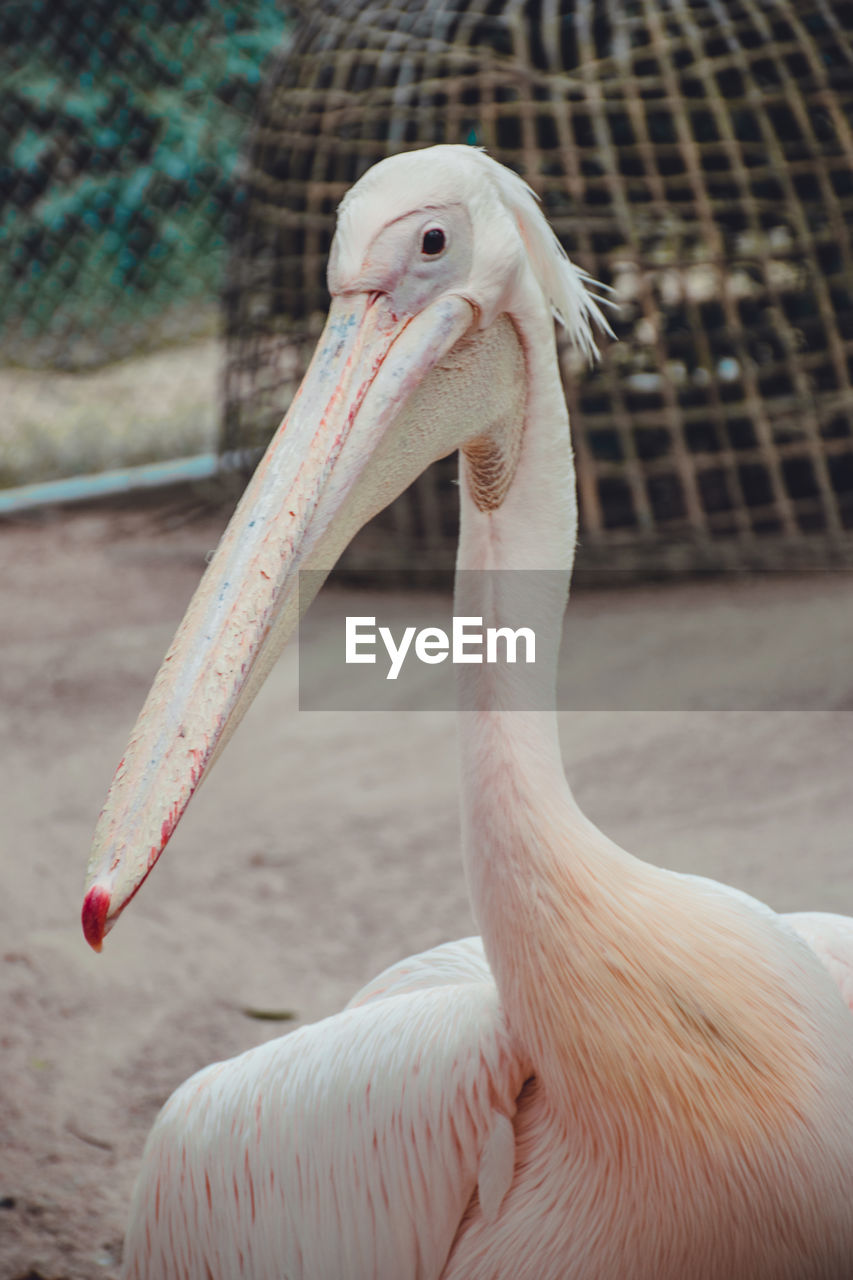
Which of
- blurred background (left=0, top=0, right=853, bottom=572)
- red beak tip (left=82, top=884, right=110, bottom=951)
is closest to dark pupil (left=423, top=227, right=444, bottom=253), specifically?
red beak tip (left=82, top=884, right=110, bottom=951)

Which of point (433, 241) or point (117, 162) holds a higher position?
point (433, 241)

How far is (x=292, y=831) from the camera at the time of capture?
2.88 meters

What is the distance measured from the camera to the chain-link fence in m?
5.75

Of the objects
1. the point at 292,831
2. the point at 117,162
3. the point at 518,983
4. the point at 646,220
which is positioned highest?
the point at 518,983

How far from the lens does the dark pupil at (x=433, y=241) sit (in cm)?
113

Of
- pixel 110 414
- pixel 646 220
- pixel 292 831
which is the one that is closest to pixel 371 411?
pixel 292 831

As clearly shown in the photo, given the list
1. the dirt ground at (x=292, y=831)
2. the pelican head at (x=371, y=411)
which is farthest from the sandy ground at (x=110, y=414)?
the pelican head at (x=371, y=411)

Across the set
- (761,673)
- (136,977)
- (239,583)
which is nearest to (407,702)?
(761,673)

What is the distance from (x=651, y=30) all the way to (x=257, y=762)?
2177 mm

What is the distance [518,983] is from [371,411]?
53cm

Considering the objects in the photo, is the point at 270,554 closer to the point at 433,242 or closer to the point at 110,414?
the point at 433,242

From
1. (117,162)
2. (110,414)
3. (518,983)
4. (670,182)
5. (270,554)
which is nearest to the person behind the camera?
(270,554)

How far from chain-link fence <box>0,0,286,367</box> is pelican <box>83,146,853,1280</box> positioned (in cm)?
492

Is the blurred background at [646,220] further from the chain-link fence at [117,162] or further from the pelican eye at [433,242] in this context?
the pelican eye at [433,242]
